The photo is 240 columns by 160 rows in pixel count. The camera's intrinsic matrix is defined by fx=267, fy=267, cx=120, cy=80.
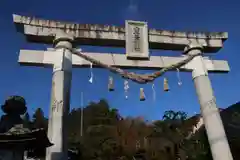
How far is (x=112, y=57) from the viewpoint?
29.8ft

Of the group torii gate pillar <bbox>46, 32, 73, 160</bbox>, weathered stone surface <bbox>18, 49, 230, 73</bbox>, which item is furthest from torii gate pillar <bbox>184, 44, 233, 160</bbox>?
torii gate pillar <bbox>46, 32, 73, 160</bbox>

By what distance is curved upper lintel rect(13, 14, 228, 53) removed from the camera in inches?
336

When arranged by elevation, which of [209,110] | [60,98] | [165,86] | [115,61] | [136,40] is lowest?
[209,110]

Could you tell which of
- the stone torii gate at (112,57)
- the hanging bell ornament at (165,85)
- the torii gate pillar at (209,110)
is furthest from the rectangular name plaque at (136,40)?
the torii gate pillar at (209,110)

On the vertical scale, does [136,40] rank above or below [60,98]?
above

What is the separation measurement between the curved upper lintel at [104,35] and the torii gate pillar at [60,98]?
1.20 feet

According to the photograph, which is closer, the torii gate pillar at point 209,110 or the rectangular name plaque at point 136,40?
the torii gate pillar at point 209,110

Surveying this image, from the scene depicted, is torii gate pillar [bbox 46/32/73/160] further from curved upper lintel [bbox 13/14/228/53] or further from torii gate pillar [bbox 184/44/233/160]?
torii gate pillar [bbox 184/44/233/160]

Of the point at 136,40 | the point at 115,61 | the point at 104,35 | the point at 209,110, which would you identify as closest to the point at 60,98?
the point at 115,61

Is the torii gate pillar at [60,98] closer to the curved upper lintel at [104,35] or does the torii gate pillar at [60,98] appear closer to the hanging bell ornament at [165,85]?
the curved upper lintel at [104,35]

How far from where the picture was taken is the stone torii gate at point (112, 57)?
7625 millimetres

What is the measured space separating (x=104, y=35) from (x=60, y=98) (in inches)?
114

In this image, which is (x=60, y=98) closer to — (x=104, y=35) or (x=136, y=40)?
(x=104, y=35)

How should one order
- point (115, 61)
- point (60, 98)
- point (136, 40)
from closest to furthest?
point (60, 98) < point (115, 61) < point (136, 40)
